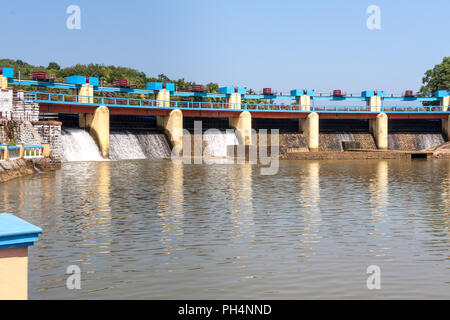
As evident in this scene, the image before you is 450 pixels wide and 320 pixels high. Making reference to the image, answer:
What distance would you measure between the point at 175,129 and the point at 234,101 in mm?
13376

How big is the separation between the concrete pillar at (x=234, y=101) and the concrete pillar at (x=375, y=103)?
21.1m

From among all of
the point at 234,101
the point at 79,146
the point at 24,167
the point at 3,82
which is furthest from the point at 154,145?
the point at 24,167

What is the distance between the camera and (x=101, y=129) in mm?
60594

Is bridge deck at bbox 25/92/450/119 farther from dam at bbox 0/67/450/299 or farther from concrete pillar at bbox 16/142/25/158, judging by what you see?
concrete pillar at bbox 16/142/25/158

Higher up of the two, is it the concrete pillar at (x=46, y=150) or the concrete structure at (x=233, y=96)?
the concrete structure at (x=233, y=96)

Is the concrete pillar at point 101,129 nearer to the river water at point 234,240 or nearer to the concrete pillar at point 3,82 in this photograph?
the concrete pillar at point 3,82

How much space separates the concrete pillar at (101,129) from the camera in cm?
6025

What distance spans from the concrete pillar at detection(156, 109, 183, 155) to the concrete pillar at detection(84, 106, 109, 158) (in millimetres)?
9852

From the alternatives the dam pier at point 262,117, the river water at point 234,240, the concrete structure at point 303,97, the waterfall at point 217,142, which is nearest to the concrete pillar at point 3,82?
the dam pier at point 262,117

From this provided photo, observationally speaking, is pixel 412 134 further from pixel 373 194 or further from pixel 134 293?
pixel 134 293

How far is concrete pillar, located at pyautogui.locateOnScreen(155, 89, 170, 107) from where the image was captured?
7050 centimetres

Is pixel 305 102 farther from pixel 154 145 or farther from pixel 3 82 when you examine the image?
pixel 3 82

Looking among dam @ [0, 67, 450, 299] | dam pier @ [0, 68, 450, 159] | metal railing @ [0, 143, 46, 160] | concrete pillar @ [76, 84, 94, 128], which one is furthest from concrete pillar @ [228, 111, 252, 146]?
metal railing @ [0, 143, 46, 160]

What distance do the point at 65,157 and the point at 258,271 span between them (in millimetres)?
45682
